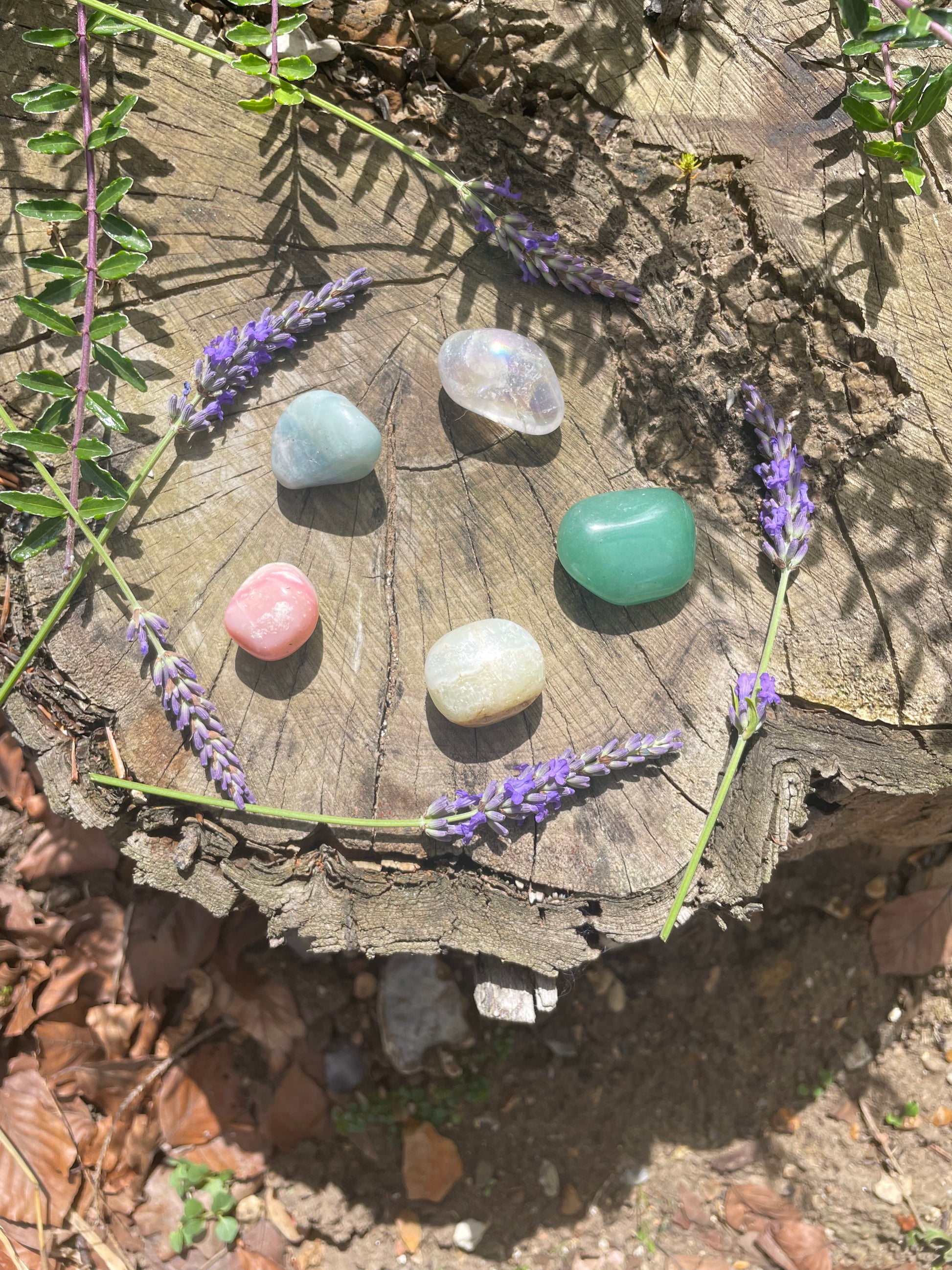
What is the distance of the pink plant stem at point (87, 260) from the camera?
1.58m

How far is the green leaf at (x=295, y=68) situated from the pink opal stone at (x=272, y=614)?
873mm

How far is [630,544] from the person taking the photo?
1.69 meters

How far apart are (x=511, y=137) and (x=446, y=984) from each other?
2.16 m

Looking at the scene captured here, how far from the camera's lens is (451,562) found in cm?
181

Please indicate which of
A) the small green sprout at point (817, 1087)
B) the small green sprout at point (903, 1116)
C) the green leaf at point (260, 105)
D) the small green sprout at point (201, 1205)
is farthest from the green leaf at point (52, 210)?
the small green sprout at point (903, 1116)

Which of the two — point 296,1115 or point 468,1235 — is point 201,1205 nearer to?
point 296,1115

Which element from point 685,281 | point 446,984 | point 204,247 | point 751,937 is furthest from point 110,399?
point 751,937

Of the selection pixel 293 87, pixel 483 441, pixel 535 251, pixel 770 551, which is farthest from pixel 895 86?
pixel 293 87

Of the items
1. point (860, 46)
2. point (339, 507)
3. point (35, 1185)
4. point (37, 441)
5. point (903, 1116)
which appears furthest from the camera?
point (903, 1116)

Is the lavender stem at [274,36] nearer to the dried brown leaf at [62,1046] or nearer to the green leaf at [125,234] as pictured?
the green leaf at [125,234]

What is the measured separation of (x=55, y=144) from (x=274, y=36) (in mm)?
429

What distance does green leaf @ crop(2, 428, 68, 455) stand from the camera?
5.12 ft

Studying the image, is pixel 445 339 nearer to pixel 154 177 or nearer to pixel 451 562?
pixel 451 562

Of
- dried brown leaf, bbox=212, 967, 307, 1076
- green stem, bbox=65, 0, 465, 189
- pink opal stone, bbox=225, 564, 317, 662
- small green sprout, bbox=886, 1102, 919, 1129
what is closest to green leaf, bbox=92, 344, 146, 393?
pink opal stone, bbox=225, 564, 317, 662
